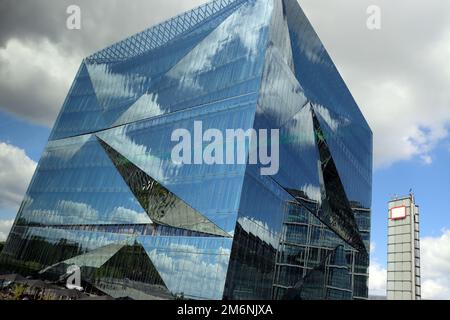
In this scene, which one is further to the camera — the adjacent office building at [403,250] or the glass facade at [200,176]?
the adjacent office building at [403,250]

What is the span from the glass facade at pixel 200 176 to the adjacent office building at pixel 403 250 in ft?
30.2

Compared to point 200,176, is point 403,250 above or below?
above

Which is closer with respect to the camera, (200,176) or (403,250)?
(200,176)

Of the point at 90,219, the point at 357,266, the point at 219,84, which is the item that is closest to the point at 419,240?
the point at 357,266

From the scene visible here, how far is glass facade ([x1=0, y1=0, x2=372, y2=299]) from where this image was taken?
1502 inches

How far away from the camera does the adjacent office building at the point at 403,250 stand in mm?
73938

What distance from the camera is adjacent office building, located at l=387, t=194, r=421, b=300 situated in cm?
7394

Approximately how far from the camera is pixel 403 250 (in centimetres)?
7688

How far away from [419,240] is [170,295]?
6024 centimetres

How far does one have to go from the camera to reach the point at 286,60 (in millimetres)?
48281

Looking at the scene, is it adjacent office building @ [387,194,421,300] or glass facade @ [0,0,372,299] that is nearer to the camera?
glass facade @ [0,0,372,299]

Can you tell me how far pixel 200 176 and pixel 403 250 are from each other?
5499 cm

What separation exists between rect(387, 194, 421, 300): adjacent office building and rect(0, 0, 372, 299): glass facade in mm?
9195
